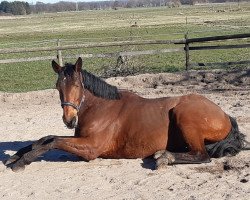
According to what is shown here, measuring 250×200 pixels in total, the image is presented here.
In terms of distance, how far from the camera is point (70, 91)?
222 inches

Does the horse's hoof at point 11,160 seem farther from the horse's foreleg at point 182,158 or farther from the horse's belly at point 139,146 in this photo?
the horse's foreleg at point 182,158

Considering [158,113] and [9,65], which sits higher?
[158,113]

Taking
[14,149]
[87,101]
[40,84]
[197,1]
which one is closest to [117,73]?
[40,84]

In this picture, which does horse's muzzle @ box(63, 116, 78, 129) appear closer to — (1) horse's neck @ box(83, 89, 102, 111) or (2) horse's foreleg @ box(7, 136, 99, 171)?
(2) horse's foreleg @ box(7, 136, 99, 171)

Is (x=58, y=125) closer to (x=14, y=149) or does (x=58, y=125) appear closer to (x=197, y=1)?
(x=14, y=149)

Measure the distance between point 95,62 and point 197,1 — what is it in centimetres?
15444

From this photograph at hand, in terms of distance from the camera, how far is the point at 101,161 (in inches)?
244

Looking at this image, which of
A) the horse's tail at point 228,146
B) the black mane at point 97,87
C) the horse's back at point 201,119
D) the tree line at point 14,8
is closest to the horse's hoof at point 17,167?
the black mane at point 97,87

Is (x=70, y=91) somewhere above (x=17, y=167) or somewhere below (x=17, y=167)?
above

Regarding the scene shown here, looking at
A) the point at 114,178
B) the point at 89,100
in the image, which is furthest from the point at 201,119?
the point at 89,100

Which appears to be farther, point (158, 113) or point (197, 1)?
point (197, 1)

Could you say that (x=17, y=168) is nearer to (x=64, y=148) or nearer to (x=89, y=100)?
(x=64, y=148)

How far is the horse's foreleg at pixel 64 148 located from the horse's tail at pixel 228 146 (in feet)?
4.81

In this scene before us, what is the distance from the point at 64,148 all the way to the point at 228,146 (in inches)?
81.5
